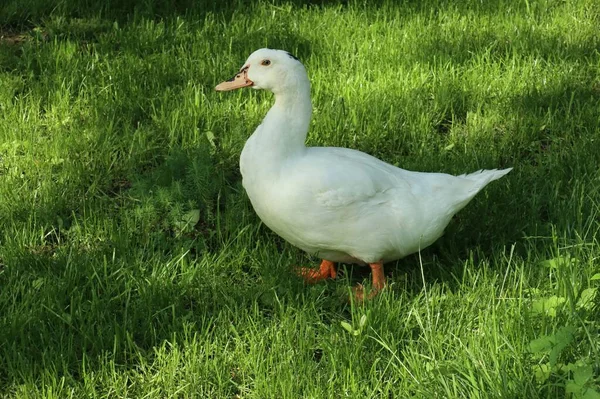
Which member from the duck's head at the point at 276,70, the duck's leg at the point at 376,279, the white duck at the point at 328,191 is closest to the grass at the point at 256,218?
the duck's leg at the point at 376,279

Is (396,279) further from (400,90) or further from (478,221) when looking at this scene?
(400,90)

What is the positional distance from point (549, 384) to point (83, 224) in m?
2.25

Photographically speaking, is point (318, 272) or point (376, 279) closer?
point (376, 279)

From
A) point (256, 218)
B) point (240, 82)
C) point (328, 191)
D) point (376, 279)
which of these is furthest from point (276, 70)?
point (376, 279)

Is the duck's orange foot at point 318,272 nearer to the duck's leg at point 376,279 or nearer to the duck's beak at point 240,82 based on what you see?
the duck's leg at point 376,279

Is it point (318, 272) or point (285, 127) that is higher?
point (285, 127)

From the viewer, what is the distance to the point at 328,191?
136 inches

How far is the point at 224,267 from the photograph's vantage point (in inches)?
149

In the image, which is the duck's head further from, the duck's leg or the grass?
the duck's leg

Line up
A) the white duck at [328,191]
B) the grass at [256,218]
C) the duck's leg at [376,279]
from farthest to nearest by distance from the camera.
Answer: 1. the duck's leg at [376,279]
2. the white duck at [328,191]
3. the grass at [256,218]

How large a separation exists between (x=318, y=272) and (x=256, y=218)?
476mm

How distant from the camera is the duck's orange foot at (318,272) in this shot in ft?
12.2

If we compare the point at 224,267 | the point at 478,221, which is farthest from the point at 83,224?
the point at 478,221

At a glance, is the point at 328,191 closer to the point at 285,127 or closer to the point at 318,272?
the point at 285,127
